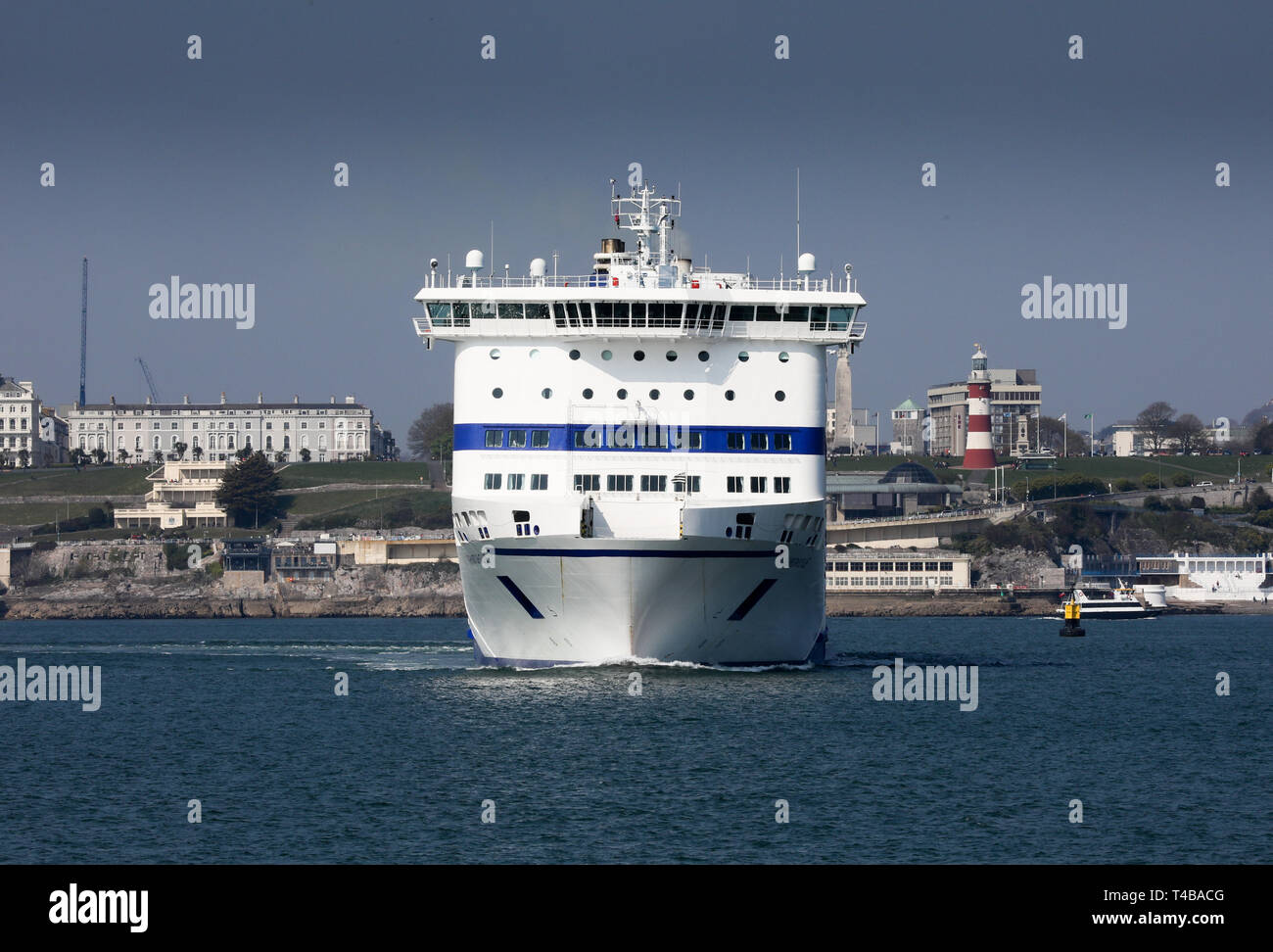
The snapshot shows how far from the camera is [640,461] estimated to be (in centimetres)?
4322

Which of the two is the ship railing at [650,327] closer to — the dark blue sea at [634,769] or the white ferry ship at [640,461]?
the white ferry ship at [640,461]

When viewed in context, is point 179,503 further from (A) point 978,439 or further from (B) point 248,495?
(A) point 978,439

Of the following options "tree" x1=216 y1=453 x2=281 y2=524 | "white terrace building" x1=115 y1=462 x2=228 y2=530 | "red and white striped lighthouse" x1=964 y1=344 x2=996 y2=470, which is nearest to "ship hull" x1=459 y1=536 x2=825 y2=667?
"tree" x1=216 y1=453 x2=281 y2=524

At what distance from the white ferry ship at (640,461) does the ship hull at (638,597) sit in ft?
0.16

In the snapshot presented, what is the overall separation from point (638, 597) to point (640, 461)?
3.77m

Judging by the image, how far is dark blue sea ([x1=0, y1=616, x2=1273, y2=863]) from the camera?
2638 cm

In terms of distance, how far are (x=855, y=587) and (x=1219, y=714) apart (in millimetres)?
92258

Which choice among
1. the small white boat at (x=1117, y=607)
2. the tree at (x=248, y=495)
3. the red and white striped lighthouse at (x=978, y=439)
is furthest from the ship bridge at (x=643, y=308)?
the red and white striped lighthouse at (x=978, y=439)

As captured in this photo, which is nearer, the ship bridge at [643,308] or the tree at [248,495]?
the ship bridge at [643,308]

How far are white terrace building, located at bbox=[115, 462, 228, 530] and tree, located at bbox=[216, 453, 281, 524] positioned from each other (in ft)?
9.46

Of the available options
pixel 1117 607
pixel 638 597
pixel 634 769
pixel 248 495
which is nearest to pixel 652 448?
pixel 638 597

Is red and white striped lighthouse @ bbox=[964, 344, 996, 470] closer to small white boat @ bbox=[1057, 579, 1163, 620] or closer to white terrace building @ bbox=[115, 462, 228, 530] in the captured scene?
small white boat @ bbox=[1057, 579, 1163, 620]

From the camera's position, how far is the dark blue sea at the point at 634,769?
86.5 ft
